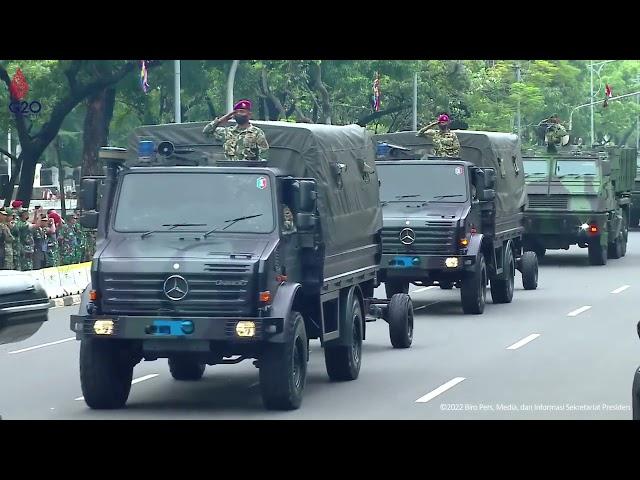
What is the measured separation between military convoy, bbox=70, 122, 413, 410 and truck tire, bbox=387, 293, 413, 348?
284 cm

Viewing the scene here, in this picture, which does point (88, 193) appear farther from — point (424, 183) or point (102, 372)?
point (424, 183)

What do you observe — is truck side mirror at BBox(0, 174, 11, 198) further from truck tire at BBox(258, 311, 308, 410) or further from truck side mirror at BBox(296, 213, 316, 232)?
truck tire at BBox(258, 311, 308, 410)

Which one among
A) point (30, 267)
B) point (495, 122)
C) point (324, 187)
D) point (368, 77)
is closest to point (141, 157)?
point (324, 187)

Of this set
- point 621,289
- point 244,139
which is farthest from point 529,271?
point 244,139

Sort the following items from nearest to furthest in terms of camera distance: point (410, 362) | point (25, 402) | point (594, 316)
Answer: point (25, 402)
point (410, 362)
point (594, 316)

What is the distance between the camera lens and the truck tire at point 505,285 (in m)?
26.2

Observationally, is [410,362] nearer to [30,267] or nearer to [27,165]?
[30,267]

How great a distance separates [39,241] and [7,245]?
1.77m

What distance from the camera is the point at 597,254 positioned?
3591 centimetres

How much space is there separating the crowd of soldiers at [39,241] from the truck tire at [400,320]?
8891 mm

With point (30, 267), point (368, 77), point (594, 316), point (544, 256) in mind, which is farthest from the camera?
point (368, 77)
